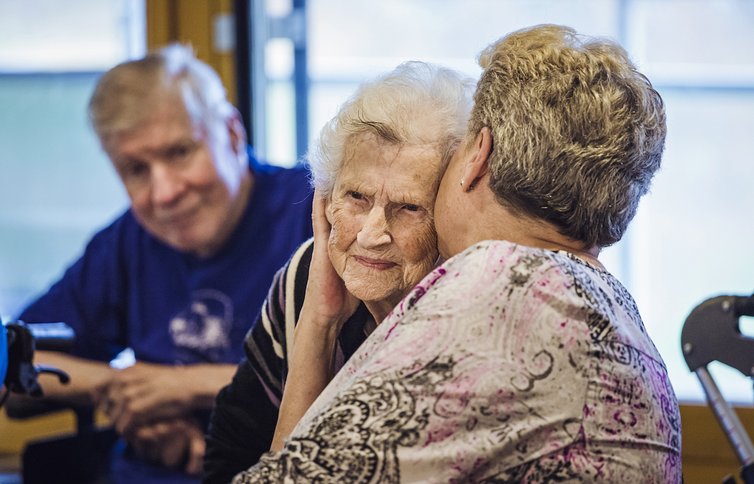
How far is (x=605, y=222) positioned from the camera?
1071 millimetres

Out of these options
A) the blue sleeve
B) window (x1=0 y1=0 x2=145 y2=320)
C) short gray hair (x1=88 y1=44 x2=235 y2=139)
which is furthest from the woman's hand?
window (x1=0 y1=0 x2=145 y2=320)

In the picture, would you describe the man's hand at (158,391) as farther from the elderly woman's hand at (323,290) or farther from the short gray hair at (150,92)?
the elderly woman's hand at (323,290)

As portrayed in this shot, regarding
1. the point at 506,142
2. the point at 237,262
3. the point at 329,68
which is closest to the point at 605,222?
the point at 506,142

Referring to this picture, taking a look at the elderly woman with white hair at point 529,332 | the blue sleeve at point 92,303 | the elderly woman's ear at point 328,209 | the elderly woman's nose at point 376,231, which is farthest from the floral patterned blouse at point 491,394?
the blue sleeve at point 92,303

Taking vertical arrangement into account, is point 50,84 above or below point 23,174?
above

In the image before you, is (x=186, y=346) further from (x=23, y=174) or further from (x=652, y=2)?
(x=652, y=2)

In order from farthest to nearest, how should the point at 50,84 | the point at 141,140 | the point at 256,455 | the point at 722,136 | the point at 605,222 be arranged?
the point at 50,84 → the point at 722,136 → the point at 141,140 → the point at 256,455 → the point at 605,222

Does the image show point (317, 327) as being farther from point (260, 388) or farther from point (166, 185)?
point (166, 185)

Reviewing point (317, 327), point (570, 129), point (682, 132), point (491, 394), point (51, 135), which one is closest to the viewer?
point (491, 394)

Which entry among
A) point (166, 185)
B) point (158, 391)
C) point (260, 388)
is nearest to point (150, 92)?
point (166, 185)

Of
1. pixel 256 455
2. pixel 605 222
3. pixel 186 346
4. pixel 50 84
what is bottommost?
pixel 186 346

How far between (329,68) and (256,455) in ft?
5.26

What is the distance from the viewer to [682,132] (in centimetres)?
255

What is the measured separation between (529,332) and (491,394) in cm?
8
